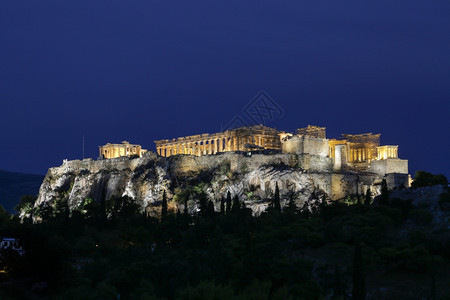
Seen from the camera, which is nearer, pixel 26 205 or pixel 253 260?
pixel 253 260

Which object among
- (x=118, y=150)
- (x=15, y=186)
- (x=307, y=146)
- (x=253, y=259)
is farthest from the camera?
(x=15, y=186)

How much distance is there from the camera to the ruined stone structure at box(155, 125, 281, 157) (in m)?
89.6

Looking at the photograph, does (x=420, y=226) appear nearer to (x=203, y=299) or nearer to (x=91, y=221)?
(x=203, y=299)

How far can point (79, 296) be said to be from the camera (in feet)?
116

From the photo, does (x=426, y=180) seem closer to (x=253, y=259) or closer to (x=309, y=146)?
(x=309, y=146)

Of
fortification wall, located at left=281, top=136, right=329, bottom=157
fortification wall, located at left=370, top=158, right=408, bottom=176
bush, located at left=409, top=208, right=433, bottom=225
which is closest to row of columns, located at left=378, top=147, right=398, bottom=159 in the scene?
fortification wall, located at left=370, top=158, right=408, bottom=176

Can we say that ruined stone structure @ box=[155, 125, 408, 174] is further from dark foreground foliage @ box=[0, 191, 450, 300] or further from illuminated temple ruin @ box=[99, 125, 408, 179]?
dark foreground foliage @ box=[0, 191, 450, 300]

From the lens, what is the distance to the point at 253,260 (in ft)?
138

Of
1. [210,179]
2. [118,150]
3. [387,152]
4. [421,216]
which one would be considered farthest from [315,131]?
[421,216]

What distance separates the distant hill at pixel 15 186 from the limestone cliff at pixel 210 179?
2505 inches

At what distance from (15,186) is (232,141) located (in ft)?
304

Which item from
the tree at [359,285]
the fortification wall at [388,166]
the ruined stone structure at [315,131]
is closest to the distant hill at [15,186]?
the ruined stone structure at [315,131]

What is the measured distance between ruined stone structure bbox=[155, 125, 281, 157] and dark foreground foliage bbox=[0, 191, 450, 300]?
29466mm

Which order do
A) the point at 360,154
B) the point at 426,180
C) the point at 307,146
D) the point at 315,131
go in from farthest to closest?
the point at 315,131 → the point at 360,154 → the point at 307,146 → the point at 426,180
